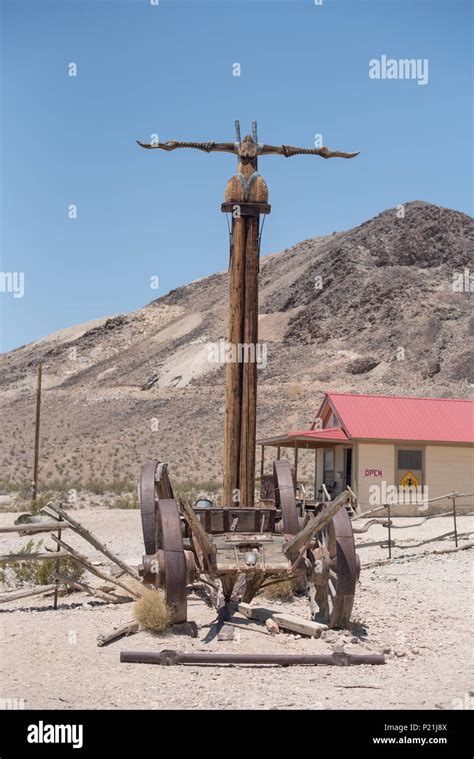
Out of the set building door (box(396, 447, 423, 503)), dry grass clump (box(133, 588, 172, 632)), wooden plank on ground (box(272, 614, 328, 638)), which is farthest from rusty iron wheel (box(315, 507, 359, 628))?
building door (box(396, 447, 423, 503))

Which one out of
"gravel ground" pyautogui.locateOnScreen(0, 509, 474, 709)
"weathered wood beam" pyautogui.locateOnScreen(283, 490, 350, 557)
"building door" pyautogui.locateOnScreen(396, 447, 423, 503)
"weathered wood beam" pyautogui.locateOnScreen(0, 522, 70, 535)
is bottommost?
"gravel ground" pyautogui.locateOnScreen(0, 509, 474, 709)

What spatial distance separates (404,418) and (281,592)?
15746mm

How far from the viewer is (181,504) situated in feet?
24.5

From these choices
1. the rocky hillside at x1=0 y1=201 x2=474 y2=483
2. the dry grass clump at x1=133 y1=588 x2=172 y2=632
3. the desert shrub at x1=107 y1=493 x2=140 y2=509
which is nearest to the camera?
the dry grass clump at x1=133 y1=588 x2=172 y2=632

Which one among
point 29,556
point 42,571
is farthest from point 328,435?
point 29,556

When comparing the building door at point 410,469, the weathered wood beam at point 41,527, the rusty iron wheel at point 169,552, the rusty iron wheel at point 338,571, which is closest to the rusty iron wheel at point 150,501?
the rusty iron wheel at point 169,552

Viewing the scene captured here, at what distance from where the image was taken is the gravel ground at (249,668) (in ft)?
19.3

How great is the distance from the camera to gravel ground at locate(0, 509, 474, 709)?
589 centimetres

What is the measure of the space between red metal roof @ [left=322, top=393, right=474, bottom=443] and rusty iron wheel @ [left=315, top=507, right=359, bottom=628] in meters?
15.5

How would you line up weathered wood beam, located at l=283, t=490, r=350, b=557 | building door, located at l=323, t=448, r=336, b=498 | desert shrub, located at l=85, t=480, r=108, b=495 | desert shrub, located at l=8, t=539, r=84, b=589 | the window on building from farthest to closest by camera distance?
desert shrub, located at l=85, t=480, r=108, b=495
building door, located at l=323, t=448, r=336, b=498
the window on building
desert shrub, located at l=8, t=539, r=84, b=589
weathered wood beam, located at l=283, t=490, r=350, b=557

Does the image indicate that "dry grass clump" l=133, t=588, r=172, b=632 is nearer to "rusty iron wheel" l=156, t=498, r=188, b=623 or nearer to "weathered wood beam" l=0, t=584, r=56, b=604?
"rusty iron wheel" l=156, t=498, r=188, b=623

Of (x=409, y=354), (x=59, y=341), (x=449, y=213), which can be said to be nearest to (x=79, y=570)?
(x=409, y=354)

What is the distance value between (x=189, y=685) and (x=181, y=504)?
1630 mm

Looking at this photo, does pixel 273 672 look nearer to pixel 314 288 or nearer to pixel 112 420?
pixel 112 420
